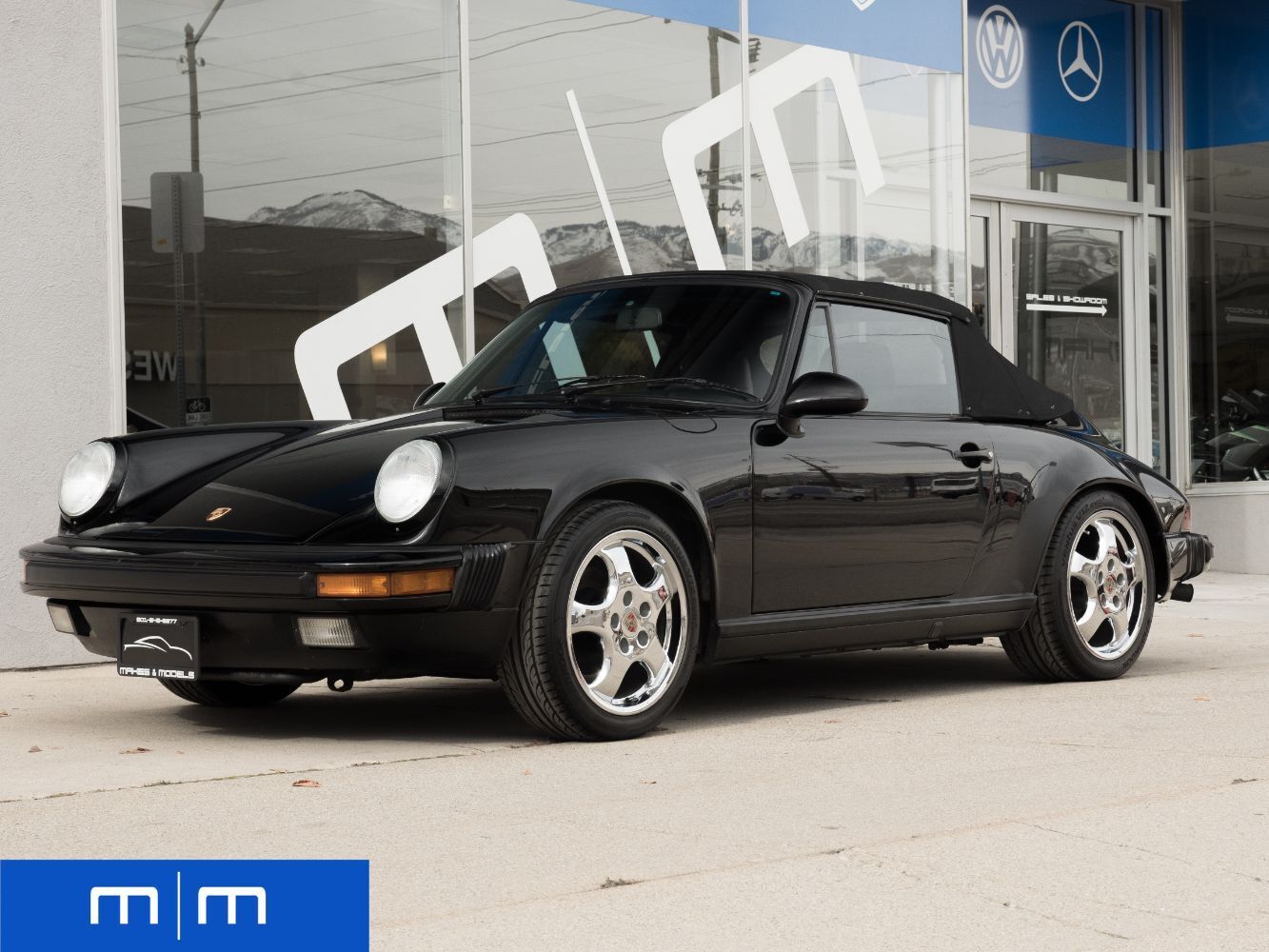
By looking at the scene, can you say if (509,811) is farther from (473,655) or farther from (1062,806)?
(1062,806)

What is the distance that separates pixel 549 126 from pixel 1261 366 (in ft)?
23.8

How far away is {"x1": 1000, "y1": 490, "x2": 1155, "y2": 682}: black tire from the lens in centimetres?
703

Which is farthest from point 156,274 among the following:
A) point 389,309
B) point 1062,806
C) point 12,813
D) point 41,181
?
point 1062,806

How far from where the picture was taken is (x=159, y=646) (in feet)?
17.9

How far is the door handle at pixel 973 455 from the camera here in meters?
6.71

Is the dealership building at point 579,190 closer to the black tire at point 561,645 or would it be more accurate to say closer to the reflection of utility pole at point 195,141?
the reflection of utility pole at point 195,141

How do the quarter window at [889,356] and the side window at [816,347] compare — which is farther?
the quarter window at [889,356]

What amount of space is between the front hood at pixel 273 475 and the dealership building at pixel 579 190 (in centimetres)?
223

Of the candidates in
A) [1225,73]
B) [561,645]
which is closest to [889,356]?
[561,645]

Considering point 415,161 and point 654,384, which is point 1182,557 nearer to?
point 654,384

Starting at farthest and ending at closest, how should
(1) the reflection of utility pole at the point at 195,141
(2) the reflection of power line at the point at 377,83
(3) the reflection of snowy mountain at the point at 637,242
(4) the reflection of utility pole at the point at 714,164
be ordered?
(4) the reflection of utility pole at the point at 714,164 → (3) the reflection of snowy mountain at the point at 637,242 → (2) the reflection of power line at the point at 377,83 → (1) the reflection of utility pole at the point at 195,141

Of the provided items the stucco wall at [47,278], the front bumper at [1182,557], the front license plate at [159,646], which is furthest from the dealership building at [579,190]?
the front bumper at [1182,557]

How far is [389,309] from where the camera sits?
957 centimetres

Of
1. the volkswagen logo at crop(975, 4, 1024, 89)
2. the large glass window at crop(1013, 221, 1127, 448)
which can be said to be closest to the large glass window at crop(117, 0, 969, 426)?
the volkswagen logo at crop(975, 4, 1024, 89)
